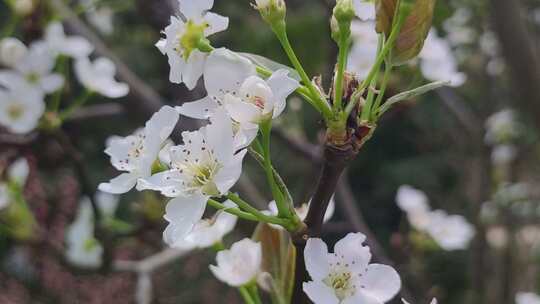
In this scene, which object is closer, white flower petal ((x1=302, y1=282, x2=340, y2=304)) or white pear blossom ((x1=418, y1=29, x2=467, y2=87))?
white flower petal ((x1=302, y1=282, x2=340, y2=304))

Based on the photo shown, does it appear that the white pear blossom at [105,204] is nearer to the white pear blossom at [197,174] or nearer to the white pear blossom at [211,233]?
the white pear blossom at [211,233]

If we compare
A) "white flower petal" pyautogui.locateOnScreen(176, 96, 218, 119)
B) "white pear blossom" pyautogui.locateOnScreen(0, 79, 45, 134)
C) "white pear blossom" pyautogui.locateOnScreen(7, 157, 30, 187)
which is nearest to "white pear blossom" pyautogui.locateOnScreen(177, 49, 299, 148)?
"white flower petal" pyautogui.locateOnScreen(176, 96, 218, 119)

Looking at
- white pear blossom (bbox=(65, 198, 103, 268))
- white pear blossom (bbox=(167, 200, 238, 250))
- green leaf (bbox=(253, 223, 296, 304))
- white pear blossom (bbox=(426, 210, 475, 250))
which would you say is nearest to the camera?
green leaf (bbox=(253, 223, 296, 304))

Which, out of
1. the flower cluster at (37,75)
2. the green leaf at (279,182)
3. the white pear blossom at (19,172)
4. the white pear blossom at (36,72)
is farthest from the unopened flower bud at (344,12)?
the white pear blossom at (19,172)

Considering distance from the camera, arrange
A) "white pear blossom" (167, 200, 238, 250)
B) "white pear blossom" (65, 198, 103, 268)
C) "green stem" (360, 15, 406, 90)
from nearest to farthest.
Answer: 1. "green stem" (360, 15, 406, 90)
2. "white pear blossom" (167, 200, 238, 250)
3. "white pear blossom" (65, 198, 103, 268)

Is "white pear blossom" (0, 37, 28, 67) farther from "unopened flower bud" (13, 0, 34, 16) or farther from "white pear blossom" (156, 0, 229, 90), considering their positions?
"white pear blossom" (156, 0, 229, 90)

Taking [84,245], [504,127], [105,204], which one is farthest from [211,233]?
[504,127]
